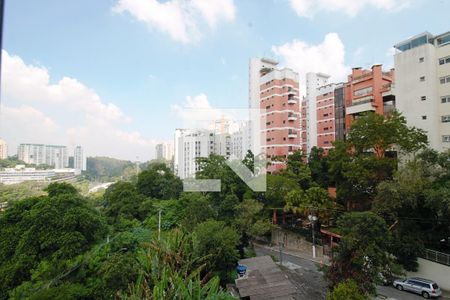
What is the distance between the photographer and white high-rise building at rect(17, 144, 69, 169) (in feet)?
38.8

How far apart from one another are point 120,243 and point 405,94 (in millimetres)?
10232

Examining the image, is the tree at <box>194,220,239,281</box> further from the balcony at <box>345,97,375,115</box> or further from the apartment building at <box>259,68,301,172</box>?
the apartment building at <box>259,68,301,172</box>

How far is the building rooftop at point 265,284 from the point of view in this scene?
18.2 feet

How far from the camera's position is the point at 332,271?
17.4 ft

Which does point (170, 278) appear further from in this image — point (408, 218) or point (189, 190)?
point (189, 190)

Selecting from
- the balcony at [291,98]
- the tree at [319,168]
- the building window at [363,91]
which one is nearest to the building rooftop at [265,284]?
the tree at [319,168]

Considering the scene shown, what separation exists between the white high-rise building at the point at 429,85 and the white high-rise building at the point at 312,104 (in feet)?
24.5

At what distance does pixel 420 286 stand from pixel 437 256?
99 cm

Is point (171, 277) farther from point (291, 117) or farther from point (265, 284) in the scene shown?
point (291, 117)

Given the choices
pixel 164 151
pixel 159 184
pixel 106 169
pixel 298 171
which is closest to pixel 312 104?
pixel 298 171

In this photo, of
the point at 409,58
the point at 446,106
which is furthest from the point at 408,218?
the point at 409,58

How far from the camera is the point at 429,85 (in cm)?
855

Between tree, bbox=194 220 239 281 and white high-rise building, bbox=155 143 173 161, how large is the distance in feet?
62.6

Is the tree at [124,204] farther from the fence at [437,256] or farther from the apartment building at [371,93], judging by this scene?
the apartment building at [371,93]
